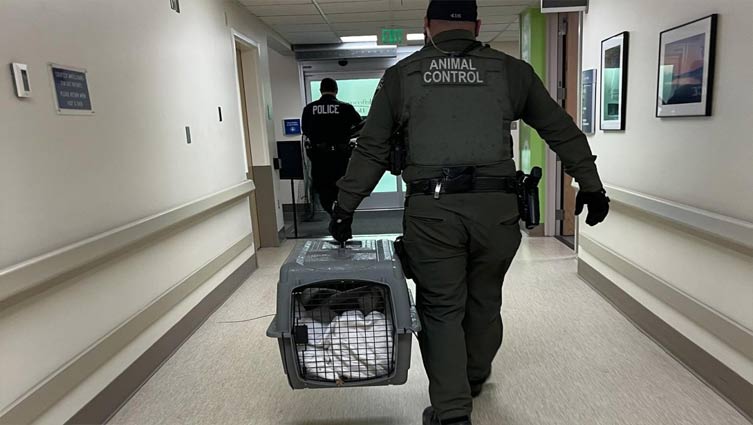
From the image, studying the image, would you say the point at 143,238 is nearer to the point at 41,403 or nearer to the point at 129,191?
the point at 129,191

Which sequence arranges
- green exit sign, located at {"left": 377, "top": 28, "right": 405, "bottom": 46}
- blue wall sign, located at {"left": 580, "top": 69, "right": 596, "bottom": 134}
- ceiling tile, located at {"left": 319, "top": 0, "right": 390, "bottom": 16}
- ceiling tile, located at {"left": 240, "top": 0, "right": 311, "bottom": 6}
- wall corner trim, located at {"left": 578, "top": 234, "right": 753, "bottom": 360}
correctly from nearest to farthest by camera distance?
wall corner trim, located at {"left": 578, "top": 234, "right": 753, "bottom": 360}
blue wall sign, located at {"left": 580, "top": 69, "right": 596, "bottom": 134}
ceiling tile, located at {"left": 240, "top": 0, "right": 311, "bottom": 6}
ceiling tile, located at {"left": 319, "top": 0, "right": 390, "bottom": 16}
green exit sign, located at {"left": 377, "top": 28, "right": 405, "bottom": 46}

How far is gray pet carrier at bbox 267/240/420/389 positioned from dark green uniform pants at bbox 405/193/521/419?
0.41 ft

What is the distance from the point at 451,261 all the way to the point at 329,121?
359 cm

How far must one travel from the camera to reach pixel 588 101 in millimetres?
3547

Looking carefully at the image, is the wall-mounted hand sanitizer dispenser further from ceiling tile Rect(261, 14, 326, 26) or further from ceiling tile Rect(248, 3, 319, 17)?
ceiling tile Rect(261, 14, 326, 26)

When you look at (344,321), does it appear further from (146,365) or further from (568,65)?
(568,65)

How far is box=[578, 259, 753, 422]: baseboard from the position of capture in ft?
6.46

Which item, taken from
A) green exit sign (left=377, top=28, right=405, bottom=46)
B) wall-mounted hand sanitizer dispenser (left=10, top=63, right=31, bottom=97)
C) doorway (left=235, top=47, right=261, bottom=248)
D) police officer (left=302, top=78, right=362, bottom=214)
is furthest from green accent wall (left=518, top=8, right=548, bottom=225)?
wall-mounted hand sanitizer dispenser (left=10, top=63, right=31, bottom=97)

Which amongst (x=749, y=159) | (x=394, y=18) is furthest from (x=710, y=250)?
(x=394, y=18)

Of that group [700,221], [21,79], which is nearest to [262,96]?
[21,79]

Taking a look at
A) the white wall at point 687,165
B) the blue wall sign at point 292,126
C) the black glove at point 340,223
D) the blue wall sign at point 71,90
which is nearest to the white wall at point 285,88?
the blue wall sign at point 292,126

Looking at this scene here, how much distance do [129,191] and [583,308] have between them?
2827 mm

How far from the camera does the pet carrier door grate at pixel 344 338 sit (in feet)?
5.52

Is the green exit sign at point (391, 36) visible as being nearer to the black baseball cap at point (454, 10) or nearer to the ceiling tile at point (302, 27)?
the ceiling tile at point (302, 27)
